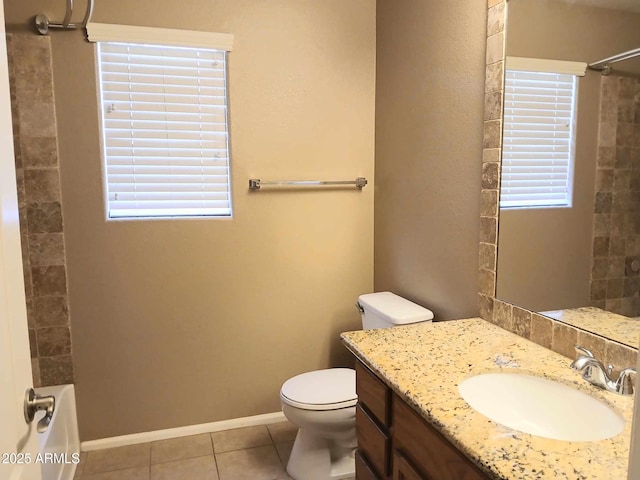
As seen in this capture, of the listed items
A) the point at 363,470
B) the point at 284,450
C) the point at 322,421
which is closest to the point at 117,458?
the point at 284,450

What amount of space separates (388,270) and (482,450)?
1.65m

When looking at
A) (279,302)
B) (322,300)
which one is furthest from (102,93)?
(322,300)

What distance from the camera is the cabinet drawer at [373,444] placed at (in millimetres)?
1386

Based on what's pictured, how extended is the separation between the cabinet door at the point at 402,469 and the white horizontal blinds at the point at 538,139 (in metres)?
0.92

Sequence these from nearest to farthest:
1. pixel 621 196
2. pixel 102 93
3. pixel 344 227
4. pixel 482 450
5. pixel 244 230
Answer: pixel 482 450, pixel 621 196, pixel 102 93, pixel 244 230, pixel 344 227

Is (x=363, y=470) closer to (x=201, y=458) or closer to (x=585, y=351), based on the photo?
(x=585, y=351)

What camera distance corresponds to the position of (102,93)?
226cm

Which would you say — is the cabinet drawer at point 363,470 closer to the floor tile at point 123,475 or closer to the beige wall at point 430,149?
the beige wall at point 430,149

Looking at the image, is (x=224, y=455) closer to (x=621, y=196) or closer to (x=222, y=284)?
(x=222, y=284)

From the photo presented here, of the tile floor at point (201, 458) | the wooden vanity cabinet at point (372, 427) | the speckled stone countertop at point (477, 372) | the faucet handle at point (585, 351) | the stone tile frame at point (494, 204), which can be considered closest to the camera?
the speckled stone countertop at point (477, 372)

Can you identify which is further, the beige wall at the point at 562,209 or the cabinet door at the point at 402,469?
the beige wall at the point at 562,209

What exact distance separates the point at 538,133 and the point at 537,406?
2.85ft

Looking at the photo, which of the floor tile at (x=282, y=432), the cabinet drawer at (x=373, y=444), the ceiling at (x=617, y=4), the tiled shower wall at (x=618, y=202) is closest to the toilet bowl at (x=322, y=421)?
the floor tile at (x=282, y=432)

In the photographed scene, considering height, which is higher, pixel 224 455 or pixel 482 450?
pixel 482 450
